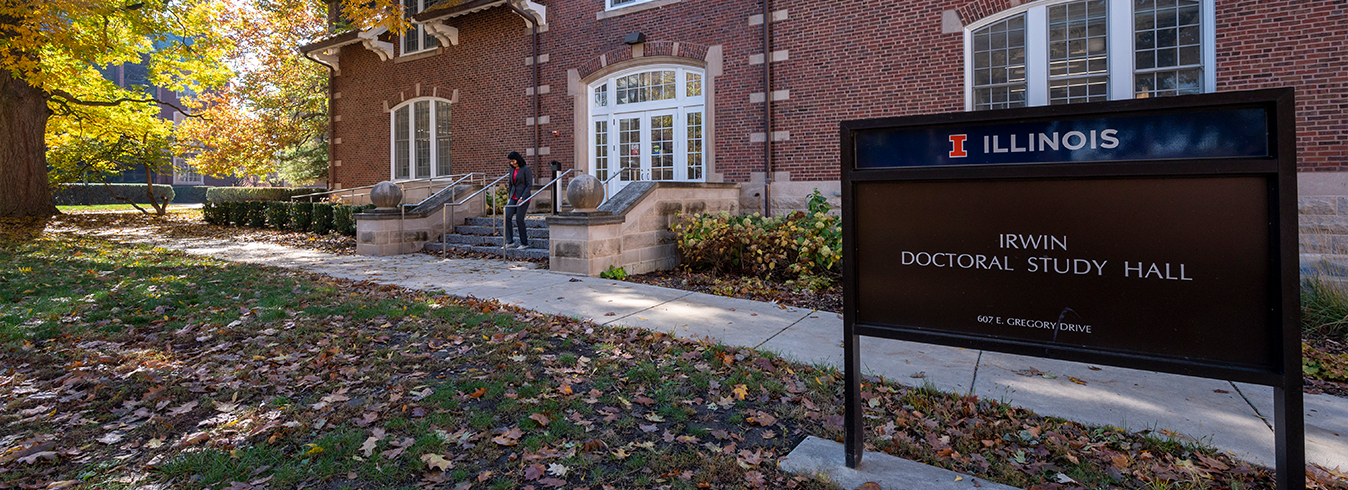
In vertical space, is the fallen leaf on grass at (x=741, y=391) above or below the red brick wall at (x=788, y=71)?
below

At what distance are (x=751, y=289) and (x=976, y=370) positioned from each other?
3.86m

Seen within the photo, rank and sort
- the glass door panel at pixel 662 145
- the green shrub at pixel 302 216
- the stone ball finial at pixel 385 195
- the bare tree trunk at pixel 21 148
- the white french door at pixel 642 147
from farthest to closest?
1. the green shrub at pixel 302 216
2. the bare tree trunk at pixel 21 148
3. the glass door panel at pixel 662 145
4. the white french door at pixel 642 147
5. the stone ball finial at pixel 385 195

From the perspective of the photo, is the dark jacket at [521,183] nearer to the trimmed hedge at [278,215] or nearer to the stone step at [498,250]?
the stone step at [498,250]

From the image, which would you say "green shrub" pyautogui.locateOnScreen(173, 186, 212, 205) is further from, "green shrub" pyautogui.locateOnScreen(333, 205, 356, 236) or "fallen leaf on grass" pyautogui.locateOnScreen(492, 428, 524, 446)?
"fallen leaf on grass" pyautogui.locateOnScreen(492, 428, 524, 446)

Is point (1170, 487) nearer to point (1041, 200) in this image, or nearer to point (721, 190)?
point (1041, 200)

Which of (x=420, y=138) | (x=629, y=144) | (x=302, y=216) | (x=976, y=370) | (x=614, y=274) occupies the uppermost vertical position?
(x=420, y=138)

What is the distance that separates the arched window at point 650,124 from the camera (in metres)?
13.5

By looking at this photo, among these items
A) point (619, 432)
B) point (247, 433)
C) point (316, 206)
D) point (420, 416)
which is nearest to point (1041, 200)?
point (619, 432)

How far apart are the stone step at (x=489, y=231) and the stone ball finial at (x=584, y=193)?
9.12 feet

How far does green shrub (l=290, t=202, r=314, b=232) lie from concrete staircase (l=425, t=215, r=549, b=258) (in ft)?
18.4

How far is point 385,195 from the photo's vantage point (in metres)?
12.9

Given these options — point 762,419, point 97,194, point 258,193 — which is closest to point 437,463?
point 762,419

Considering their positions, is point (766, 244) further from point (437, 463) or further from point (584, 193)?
point (437, 463)

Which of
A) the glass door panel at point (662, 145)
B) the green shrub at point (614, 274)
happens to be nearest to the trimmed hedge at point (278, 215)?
the glass door panel at point (662, 145)
